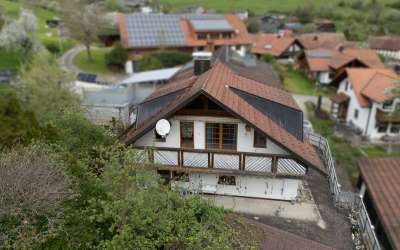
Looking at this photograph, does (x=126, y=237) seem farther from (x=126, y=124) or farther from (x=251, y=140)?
(x=126, y=124)

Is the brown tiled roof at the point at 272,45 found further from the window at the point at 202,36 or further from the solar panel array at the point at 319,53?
the window at the point at 202,36

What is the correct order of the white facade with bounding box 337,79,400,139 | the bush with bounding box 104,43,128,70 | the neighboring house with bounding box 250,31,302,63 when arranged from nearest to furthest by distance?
1. the white facade with bounding box 337,79,400,139
2. the bush with bounding box 104,43,128,70
3. the neighboring house with bounding box 250,31,302,63

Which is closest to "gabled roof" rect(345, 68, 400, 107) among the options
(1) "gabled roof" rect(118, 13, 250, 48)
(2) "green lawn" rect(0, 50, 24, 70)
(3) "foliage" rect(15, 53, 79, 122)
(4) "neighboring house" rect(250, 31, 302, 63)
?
(1) "gabled roof" rect(118, 13, 250, 48)

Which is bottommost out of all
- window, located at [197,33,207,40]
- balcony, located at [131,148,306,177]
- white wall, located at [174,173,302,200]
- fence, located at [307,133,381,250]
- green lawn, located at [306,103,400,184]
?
green lawn, located at [306,103,400,184]

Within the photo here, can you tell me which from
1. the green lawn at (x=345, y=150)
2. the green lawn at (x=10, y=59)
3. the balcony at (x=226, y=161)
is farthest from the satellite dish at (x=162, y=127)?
the green lawn at (x=10, y=59)

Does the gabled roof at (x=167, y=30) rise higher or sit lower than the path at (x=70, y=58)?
higher

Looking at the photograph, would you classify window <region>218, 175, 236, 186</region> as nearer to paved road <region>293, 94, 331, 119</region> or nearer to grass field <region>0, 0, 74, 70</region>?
paved road <region>293, 94, 331, 119</region>

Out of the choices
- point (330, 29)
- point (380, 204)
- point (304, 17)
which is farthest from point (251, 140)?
point (304, 17)
